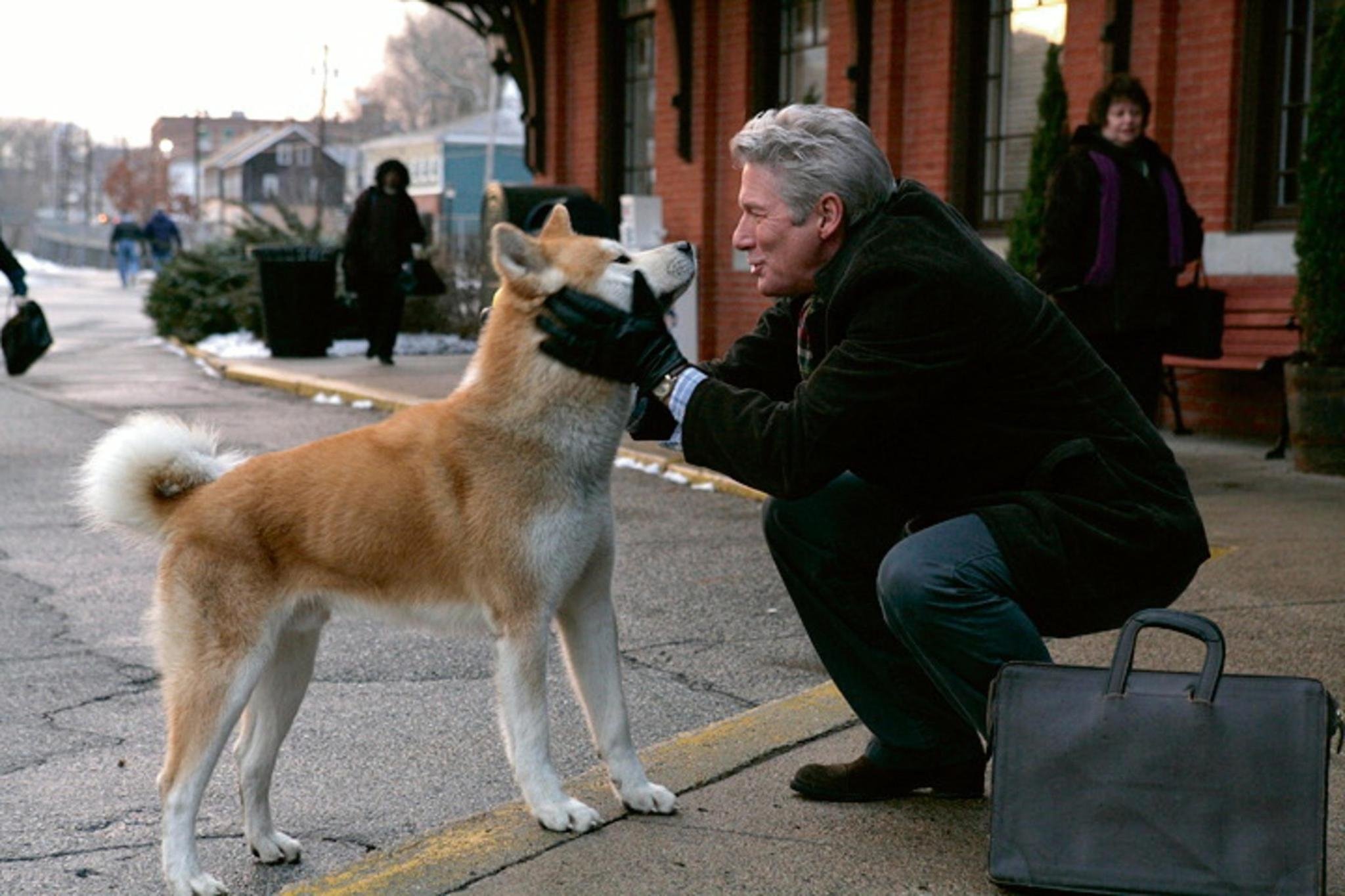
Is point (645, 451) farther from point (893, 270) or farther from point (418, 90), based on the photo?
point (418, 90)

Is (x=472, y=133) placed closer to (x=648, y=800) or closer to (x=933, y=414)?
(x=648, y=800)

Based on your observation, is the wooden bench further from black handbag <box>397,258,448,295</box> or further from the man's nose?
black handbag <box>397,258,448,295</box>

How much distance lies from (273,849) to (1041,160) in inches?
332

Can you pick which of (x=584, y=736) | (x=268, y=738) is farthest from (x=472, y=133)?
(x=268, y=738)

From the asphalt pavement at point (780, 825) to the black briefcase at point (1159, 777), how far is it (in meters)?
0.28

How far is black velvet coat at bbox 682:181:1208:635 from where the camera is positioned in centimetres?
350

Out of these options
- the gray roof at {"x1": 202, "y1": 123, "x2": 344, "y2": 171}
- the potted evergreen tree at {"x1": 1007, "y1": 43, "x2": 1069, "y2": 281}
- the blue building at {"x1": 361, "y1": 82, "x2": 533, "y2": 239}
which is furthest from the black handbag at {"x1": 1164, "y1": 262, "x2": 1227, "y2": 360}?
the gray roof at {"x1": 202, "y1": 123, "x2": 344, "y2": 171}

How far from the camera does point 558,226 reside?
4.05 metres

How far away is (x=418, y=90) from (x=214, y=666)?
99.4m

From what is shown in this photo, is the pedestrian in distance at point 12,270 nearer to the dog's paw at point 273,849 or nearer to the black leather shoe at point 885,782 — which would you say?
the dog's paw at point 273,849

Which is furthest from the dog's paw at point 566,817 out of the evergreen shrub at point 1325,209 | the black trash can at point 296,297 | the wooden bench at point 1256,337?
the black trash can at point 296,297

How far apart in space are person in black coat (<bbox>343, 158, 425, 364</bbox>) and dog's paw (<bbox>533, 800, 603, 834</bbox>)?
1312cm

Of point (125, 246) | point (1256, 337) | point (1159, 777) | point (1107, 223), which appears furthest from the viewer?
point (125, 246)

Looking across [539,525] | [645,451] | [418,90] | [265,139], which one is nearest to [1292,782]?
[539,525]
